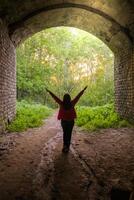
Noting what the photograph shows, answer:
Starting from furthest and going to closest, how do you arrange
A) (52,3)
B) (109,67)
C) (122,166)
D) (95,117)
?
(109,67), (95,117), (52,3), (122,166)

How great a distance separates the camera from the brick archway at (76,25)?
31.9 ft

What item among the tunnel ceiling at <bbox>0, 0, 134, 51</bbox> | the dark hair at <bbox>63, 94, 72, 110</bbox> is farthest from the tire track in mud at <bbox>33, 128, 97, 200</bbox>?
the tunnel ceiling at <bbox>0, 0, 134, 51</bbox>

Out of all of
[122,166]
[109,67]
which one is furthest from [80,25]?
[109,67]

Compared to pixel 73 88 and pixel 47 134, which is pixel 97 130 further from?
pixel 73 88

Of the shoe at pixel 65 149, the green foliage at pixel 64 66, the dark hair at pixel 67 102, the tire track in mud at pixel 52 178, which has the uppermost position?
the green foliage at pixel 64 66

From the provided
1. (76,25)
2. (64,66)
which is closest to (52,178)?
(76,25)

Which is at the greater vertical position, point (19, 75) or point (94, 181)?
point (19, 75)

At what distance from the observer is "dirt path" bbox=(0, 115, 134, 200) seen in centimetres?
452

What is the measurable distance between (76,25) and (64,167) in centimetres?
875

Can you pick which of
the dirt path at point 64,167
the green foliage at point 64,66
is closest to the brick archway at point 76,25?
the dirt path at point 64,167

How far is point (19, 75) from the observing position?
21188 millimetres

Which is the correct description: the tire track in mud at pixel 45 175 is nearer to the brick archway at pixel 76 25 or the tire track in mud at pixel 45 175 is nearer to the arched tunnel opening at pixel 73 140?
the arched tunnel opening at pixel 73 140

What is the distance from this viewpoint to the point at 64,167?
19.2ft

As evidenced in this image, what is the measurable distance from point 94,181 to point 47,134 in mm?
4726
